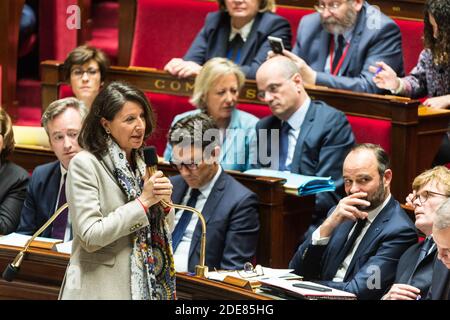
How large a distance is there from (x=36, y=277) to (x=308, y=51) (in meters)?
1.00

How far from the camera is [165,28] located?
9.70ft

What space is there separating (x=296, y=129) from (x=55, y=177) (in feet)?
1.77

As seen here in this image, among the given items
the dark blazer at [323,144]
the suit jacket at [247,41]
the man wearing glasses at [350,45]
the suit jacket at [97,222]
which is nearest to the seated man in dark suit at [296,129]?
the dark blazer at [323,144]

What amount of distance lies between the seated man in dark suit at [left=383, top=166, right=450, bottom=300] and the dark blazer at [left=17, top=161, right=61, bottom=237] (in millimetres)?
748

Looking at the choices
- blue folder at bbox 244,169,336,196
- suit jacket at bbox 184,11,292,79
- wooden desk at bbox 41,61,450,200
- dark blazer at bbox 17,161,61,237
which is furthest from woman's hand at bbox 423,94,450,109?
dark blazer at bbox 17,161,61,237

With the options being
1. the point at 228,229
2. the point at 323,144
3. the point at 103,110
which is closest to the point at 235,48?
the point at 323,144

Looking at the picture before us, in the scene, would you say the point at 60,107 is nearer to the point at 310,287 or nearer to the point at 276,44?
the point at 276,44

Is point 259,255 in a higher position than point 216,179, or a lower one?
lower

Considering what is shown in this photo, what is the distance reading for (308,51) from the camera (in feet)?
8.80

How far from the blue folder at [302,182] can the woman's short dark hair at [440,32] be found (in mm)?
389

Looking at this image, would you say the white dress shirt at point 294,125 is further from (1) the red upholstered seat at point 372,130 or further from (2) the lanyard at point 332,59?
(2) the lanyard at point 332,59

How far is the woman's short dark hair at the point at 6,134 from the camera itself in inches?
89.6
